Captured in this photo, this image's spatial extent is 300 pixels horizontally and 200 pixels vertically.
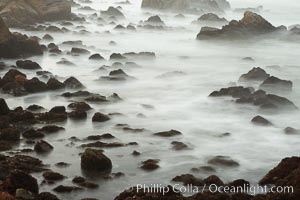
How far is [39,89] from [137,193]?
11.0 m

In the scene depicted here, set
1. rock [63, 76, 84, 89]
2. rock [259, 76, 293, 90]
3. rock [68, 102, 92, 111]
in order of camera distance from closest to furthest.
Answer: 1. rock [68, 102, 92, 111]
2. rock [63, 76, 84, 89]
3. rock [259, 76, 293, 90]

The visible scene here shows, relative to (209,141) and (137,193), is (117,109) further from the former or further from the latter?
(137,193)

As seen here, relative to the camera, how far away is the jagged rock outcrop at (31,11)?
39.0 metres

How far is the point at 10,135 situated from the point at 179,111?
283 inches

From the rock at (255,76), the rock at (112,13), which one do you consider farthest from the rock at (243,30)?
the rock at (112,13)

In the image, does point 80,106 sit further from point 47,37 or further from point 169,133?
point 47,37

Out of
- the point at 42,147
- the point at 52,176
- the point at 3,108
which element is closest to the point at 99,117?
the point at 3,108

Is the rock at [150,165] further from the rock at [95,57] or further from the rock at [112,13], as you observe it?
the rock at [112,13]

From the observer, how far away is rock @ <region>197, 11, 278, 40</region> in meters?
36.7

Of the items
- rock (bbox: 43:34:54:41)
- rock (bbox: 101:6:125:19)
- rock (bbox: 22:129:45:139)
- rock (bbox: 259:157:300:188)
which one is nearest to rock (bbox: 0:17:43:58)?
rock (bbox: 43:34:54:41)

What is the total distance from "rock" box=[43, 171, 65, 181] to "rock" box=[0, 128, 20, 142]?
280 centimetres

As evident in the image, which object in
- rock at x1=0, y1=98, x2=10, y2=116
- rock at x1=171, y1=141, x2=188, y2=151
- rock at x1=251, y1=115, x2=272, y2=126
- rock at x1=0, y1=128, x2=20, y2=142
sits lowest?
rock at x1=171, y1=141, x2=188, y2=151

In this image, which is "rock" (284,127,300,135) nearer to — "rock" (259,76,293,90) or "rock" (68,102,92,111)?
"rock" (259,76,293,90)

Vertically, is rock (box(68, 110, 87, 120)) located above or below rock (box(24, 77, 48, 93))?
below
